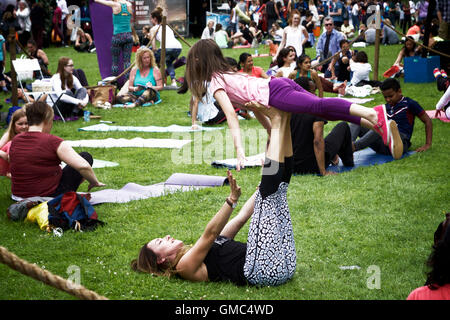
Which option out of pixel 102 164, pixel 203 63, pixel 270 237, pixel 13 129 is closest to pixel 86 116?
pixel 102 164

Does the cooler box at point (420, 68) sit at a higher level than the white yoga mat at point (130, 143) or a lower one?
higher

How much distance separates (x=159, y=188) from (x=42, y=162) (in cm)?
154

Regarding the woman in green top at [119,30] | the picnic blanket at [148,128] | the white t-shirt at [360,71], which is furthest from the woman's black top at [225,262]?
the woman in green top at [119,30]

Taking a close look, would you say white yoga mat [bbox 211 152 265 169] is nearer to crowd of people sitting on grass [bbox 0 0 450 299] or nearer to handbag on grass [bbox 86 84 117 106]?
crowd of people sitting on grass [bbox 0 0 450 299]

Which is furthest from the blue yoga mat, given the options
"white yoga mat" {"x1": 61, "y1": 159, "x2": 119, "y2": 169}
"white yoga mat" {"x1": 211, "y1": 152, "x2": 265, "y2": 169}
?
"white yoga mat" {"x1": 61, "y1": 159, "x2": 119, "y2": 169}

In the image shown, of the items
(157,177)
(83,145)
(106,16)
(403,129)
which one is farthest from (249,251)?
(106,16)

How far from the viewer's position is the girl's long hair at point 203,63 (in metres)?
5.23

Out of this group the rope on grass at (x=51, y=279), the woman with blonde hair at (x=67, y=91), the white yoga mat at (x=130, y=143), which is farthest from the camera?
the woman with blonde hair at (x=67, y=91)

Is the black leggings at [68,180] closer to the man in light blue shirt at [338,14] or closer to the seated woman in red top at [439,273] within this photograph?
the seated woman in red top at [439,273]

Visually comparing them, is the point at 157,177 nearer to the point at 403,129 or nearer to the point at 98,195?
the point at 98,195

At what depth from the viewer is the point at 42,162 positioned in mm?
5875

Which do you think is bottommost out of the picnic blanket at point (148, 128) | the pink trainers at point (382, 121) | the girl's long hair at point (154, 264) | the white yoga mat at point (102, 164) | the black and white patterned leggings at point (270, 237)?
the white yoga mat at point (102, 164)

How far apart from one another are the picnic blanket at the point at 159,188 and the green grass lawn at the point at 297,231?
190 mm

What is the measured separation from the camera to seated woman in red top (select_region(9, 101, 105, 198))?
570cm
